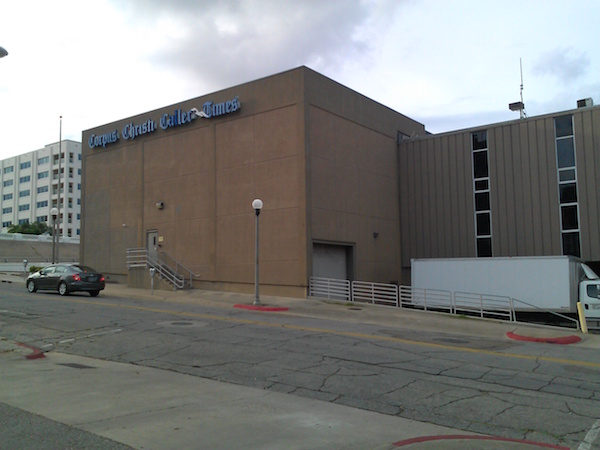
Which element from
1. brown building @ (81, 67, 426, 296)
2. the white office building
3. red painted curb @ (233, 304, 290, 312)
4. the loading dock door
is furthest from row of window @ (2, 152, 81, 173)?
red painted curb @ (233, 304, 290, 312)

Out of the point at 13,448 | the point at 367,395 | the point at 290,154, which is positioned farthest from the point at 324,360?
the point at 290,154

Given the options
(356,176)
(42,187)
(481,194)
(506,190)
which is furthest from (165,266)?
(42,187)

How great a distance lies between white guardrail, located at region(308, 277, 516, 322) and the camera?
71.6 ft

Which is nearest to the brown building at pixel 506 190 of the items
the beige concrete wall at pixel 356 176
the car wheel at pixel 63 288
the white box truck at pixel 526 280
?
the beige concrete wall at pixel 356 176

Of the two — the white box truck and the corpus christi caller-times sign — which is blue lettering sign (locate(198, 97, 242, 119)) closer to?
the corpus christi caller-times sign

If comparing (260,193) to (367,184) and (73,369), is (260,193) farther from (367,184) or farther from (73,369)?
(73,369)

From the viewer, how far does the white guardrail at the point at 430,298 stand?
2183 centimetres

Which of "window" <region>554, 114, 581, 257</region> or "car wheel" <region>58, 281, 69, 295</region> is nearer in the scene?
"car wheel" <region>58, 281, 69, 295</region>

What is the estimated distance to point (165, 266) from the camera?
2945cm

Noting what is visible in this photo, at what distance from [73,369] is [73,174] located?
10100cm

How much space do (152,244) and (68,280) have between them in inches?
315

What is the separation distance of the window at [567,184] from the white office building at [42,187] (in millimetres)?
88048

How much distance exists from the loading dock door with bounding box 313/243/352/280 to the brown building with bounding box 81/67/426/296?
5 centimetres

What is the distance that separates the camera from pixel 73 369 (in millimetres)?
9875
